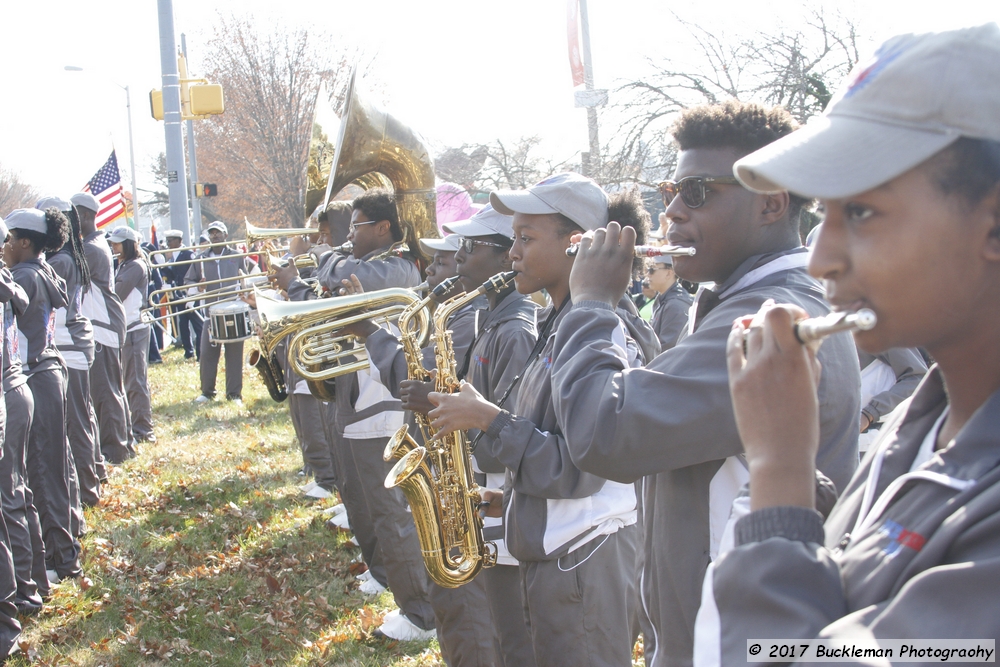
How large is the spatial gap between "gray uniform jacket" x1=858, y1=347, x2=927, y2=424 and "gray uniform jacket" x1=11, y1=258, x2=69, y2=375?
4.99 metres

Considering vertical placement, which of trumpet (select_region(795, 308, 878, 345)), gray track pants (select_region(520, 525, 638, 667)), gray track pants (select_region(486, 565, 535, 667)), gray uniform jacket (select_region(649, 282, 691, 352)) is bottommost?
gray track pants (select_region(486, 565, 535, 667))

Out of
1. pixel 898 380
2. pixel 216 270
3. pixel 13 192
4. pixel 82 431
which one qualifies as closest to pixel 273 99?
pixel 216 270

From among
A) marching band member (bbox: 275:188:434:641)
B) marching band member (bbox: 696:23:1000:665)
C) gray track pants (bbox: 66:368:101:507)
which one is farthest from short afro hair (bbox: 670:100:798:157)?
gray track pants (bbox: 66:368:101:507)

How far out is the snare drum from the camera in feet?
31.8

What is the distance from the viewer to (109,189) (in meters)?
14.0

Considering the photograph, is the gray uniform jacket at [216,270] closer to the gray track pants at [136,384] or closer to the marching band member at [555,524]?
the gray track pants at [136,384]

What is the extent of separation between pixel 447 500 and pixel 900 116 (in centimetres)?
274

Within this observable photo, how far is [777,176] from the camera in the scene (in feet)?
4.04

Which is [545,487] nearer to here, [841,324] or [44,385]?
[841,324]

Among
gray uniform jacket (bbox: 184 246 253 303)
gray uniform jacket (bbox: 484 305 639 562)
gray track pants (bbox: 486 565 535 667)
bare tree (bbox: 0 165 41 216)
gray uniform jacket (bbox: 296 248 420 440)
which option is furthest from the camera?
bare tree (bbox: 0 165 41 216)

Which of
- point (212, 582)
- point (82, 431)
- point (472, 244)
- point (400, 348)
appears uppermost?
point (472, 244)

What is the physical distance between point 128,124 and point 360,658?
28610mm

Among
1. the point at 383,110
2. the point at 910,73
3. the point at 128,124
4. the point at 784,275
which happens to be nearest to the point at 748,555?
the point at 910,73

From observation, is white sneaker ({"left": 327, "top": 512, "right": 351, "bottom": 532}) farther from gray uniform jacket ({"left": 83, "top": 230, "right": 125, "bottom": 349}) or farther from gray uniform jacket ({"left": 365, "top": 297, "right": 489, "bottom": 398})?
gray uniform jacket ({"left": 83, "top": 230, "right": 125, "bottom": 349})
